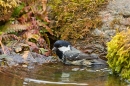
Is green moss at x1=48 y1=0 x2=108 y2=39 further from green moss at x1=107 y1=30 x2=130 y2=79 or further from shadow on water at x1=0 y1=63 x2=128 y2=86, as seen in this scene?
green moss at x1=107 y1=30 x2=130 y2=79

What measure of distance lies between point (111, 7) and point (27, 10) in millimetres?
1770

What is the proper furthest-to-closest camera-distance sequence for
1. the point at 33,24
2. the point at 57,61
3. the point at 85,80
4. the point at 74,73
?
the point at 33,24
the point at 57,61
the point at 74,73
the point at 85,80

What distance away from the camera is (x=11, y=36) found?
24.5ft

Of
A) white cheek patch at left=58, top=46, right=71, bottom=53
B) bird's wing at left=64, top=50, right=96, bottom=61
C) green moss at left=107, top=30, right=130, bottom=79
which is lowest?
bird's wing at left=64, top=50, right=96, bottom=61

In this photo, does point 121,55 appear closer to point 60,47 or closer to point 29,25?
point 60,47

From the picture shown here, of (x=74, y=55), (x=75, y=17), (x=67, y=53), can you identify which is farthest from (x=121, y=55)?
(x=75, y=17)

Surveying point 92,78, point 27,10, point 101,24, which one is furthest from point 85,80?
point 27,10

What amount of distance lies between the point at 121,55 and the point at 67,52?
1555mm

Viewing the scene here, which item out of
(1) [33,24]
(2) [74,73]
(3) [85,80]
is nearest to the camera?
(3) [85,80]

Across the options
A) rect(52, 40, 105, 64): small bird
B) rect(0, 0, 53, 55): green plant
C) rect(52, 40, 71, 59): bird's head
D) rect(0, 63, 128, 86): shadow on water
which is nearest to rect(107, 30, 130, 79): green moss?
rect(0, 63, 128, 86): shadow on water

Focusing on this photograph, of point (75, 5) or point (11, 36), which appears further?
point (75, 5)

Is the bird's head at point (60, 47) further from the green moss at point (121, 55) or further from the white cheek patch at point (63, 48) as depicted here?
the green moss at point (121, 55)

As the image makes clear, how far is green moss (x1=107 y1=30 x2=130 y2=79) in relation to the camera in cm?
604

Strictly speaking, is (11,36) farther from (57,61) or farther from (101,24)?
(101,24)
